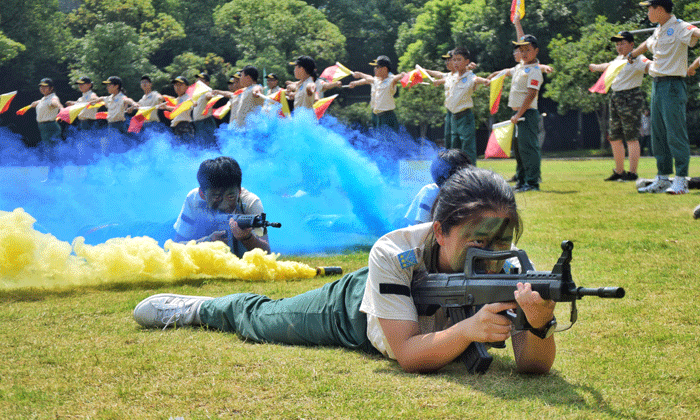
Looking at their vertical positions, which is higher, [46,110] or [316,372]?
[46,110]

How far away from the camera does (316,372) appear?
3.04 m

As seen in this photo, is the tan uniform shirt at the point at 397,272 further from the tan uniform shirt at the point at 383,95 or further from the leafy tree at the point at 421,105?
the leafy tree at the point at 421,105

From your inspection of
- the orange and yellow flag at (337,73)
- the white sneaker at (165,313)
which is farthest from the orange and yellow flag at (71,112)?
the white sneaker at (165,313)

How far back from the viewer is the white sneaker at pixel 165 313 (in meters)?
3.98

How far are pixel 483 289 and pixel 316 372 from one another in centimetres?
84

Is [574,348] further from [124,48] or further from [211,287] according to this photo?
[124,48]

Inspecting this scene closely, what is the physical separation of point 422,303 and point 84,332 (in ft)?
6.61

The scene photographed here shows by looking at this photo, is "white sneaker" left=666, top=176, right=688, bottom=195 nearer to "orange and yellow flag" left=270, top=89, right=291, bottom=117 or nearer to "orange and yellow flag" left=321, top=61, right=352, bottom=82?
"orange and yellow flag" left=321, top=61, right=352, bottom=82

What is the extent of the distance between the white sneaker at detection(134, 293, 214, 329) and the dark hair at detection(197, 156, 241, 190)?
63.5 inches

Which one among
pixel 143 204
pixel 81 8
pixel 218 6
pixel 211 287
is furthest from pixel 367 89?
pixel 211 287

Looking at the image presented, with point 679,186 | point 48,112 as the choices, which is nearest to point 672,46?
point 679,186

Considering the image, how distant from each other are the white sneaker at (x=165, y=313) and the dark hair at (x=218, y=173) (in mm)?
1612

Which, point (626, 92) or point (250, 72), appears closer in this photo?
point (626, 92)

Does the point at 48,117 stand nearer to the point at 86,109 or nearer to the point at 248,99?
the point at 86,109
